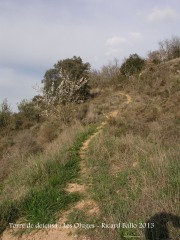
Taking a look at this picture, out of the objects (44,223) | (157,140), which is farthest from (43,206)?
(157,140)

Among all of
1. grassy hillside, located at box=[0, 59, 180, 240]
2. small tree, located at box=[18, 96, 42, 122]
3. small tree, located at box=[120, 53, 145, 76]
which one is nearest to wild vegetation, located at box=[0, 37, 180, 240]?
grassy hillside, located at box=[0, 59, 180, 240]

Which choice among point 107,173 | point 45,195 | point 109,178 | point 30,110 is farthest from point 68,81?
point 45,195

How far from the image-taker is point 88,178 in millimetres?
6797

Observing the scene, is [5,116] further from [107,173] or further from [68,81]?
[107,173]

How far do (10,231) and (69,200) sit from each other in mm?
1241

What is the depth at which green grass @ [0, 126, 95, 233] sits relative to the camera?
5.30 m

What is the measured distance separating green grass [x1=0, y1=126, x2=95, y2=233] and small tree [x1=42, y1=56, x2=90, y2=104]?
9.76m

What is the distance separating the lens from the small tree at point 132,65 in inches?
1081

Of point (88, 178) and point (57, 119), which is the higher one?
point (57, 119)

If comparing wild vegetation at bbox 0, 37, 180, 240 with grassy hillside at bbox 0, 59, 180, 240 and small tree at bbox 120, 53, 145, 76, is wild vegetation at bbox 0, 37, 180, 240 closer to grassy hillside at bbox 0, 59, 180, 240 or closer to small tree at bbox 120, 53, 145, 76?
grassy hillside at bbox 0, 59, 180, 240

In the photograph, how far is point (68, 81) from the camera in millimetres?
18578

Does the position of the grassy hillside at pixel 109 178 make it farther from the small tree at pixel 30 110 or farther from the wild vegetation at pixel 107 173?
the small tree at pixel 30 110

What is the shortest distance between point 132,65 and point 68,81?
11.4m

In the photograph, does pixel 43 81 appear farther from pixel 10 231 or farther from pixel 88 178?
pixel 10 231
